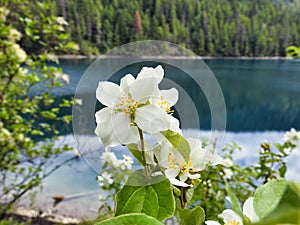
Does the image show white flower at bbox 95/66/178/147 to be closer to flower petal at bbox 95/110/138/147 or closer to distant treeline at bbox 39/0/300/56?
flower petal at bbox 95/110/138/147

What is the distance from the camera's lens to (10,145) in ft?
5.04

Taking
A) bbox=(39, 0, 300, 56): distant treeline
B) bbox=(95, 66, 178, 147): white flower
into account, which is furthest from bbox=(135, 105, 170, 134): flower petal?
bbox=(39, 0, 300, 56): distant treeline

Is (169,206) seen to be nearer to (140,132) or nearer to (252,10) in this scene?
(140,132)

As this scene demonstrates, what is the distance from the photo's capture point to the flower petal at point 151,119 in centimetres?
18

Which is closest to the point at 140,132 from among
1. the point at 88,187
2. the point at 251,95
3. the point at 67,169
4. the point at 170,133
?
the point at 170,133

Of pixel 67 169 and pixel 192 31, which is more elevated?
pixel 192 31

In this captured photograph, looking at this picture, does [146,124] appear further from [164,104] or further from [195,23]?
[195,23]

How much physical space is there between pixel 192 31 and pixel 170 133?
8694 mm

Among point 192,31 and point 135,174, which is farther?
point 192,31

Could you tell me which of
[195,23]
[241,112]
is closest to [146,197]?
[241,112]

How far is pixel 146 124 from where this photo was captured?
0.60ft

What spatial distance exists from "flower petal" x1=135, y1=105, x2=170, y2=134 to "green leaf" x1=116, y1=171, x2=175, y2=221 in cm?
3

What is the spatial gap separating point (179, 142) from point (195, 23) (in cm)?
945

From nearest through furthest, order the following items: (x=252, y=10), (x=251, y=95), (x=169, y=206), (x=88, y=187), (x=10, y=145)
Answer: (x=169, y=206) < (x=10, y=145) < (x=88, y=187) < (x=251, y=95) < (x=252, y=10)
